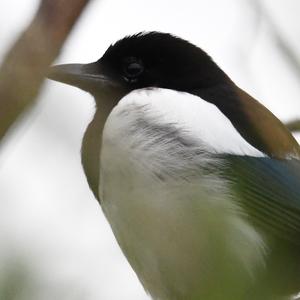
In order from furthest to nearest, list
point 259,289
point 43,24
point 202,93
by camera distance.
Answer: point 202,93, point 259,289, point 43,24

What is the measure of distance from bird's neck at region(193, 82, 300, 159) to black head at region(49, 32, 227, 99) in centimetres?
13

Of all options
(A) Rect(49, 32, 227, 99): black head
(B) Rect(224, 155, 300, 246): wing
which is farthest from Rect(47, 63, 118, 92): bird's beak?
(B) Rect(224, 155, 300, 246): wing

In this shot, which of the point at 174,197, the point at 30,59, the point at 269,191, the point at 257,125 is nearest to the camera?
the point at 30,59

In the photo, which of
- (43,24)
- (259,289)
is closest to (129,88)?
(259,289)

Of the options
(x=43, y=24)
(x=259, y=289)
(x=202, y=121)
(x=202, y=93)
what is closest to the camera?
(x=43, y=24)

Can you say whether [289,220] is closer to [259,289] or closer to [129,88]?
[259,289]

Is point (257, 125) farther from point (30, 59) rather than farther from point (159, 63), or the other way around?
point (30, 59)

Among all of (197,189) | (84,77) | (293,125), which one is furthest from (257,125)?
(84,77)

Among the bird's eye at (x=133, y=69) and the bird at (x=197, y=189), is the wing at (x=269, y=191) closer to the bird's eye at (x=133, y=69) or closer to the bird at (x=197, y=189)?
the bird at (x=197, y=189)

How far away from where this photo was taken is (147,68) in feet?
9.09

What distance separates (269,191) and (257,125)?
27 centimetres

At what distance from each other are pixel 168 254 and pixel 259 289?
0.29 metres

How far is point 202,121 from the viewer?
93.4 inches

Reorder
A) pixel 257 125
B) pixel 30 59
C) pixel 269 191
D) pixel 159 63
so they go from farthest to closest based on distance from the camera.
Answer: pixel 159 63 → pixel 257 125 → pixel 269 191 → pixel 30 59
